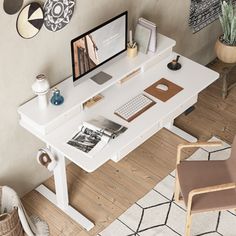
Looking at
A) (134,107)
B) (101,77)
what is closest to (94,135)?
(134,107)

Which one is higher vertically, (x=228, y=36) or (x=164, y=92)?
(x=164, y=92)

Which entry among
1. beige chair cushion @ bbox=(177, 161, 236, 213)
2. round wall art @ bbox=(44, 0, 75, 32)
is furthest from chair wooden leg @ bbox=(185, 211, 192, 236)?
round wall art @ bbox=(44, 0, 75, 32)

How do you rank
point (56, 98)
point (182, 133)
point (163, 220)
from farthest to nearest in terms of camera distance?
point (182, 133)
point (163, 220)
point (56, 98)

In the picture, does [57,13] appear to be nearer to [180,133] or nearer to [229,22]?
[180,133]

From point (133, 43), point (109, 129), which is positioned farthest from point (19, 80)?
point (133, 43)

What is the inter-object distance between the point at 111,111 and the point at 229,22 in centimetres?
169

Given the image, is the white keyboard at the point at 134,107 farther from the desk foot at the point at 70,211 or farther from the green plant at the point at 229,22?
the green plant at the point at 229,22

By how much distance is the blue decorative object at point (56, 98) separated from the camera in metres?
3.27

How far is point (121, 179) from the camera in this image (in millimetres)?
3914

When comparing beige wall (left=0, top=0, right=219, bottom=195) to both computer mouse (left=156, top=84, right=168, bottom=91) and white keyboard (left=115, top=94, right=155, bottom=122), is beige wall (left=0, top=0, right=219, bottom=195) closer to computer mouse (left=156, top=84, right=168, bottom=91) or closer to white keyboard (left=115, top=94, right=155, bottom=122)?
white keyboard (left=115, top=94, right=155, bottom=122)

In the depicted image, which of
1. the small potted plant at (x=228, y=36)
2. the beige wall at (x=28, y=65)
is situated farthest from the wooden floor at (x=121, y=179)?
the small potted plant at (x=228, y=36)

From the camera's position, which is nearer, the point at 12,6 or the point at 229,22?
the point at 12,6

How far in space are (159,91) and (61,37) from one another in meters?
0.80

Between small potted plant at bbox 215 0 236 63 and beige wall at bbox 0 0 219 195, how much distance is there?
62cm
